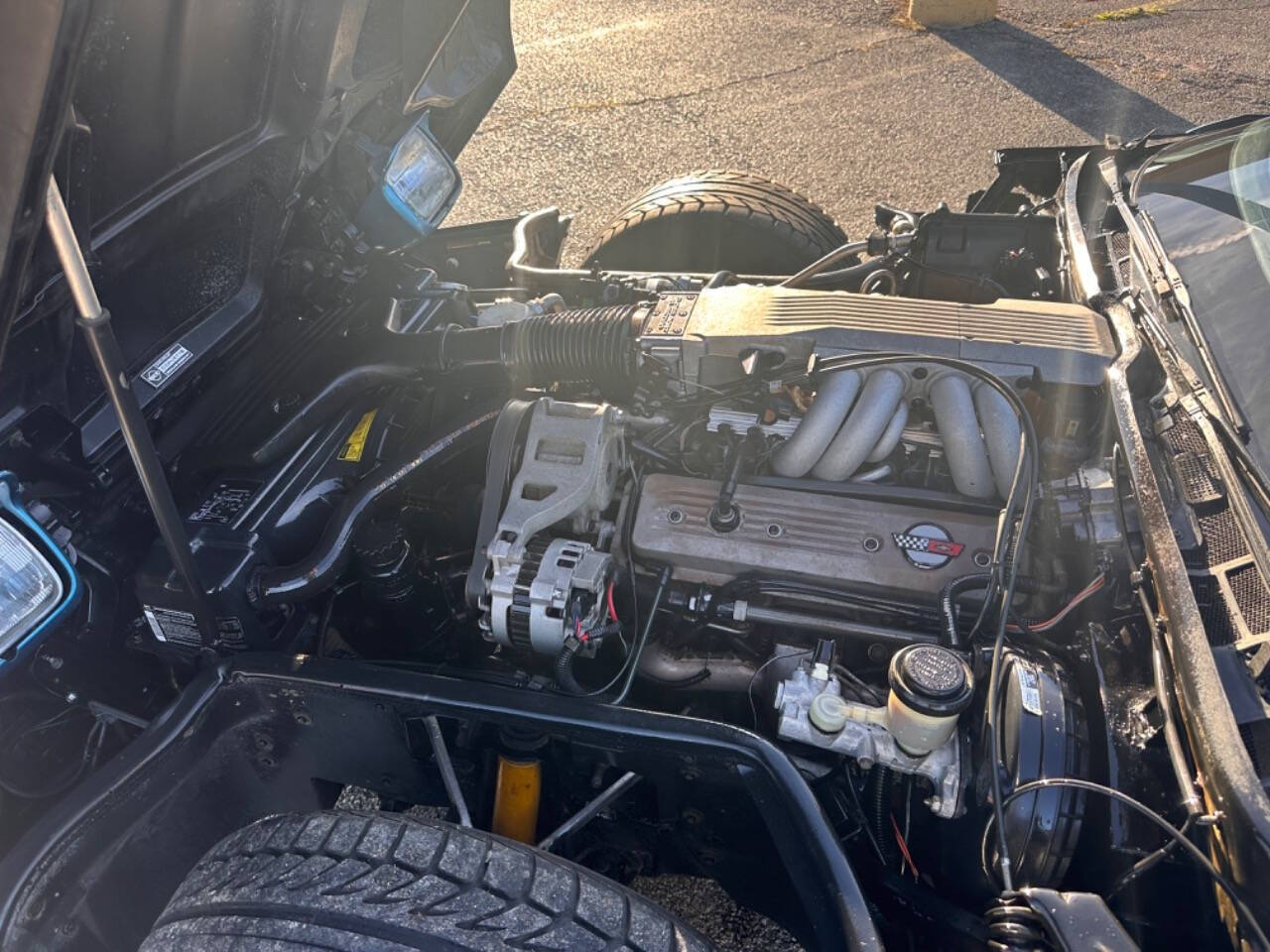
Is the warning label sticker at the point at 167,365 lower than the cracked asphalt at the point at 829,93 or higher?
lower

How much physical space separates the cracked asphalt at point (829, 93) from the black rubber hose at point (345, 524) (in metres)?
2.72

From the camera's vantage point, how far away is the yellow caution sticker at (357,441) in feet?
6.89

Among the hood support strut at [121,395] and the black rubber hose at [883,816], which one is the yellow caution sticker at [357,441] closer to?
the hood support strut at [121,395]

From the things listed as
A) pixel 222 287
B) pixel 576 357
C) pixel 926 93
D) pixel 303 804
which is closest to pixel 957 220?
pixel 576 357

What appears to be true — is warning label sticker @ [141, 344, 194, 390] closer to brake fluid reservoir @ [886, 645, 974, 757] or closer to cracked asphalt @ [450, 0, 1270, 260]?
brake fluid reservoir @ [886, 645, 974, 757]

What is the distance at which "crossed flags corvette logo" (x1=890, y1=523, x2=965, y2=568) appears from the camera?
184 centimetres

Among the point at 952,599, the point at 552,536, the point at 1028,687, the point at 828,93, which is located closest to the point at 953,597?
the point at 952,599

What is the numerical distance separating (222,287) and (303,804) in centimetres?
116

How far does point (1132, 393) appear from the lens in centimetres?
188

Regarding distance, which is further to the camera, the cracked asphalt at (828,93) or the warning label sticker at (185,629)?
the cracked asphalt at (828,93)

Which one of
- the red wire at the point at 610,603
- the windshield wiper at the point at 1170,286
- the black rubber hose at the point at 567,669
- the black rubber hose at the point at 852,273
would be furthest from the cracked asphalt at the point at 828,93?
the black rubber hose at the point at 567,669

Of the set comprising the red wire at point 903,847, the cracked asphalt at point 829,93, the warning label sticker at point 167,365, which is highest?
the cracked asphalt at point 829,93

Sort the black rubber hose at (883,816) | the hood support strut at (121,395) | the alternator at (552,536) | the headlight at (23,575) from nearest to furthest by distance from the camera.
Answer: the hood support strut at (121,395) < the headlight at (23,575) < the black rubber hose at (883,816) < the alternator at (552,536)

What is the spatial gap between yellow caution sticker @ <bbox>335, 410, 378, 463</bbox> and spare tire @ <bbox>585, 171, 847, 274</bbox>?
1.51 metres
